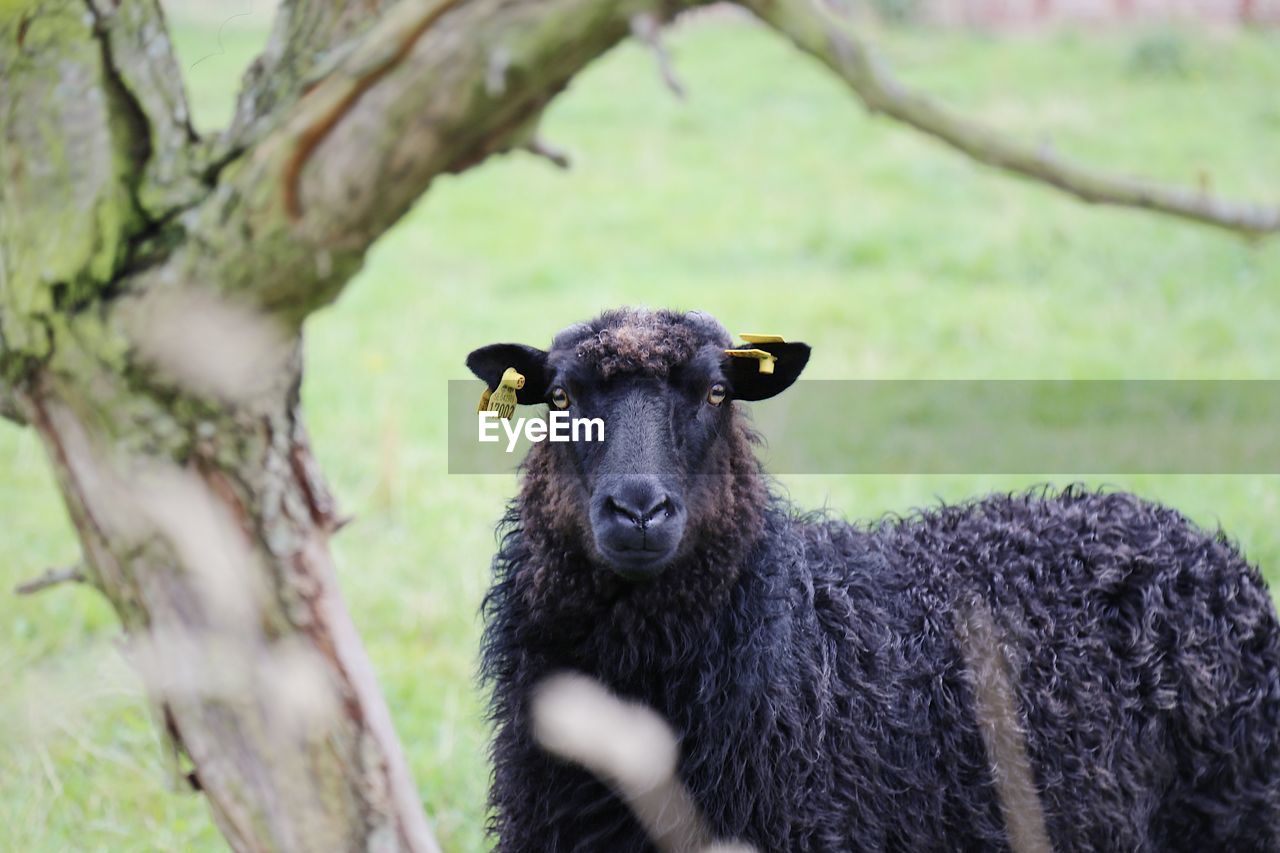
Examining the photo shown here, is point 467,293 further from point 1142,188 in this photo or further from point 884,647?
point 1142,188

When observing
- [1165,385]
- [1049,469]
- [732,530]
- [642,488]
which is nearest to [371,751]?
[642,488]

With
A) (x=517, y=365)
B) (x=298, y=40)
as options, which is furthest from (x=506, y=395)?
(x=298, y=40)

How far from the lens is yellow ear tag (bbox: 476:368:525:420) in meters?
4.00

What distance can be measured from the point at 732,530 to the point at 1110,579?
1.44 m

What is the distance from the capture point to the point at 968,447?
926 cm

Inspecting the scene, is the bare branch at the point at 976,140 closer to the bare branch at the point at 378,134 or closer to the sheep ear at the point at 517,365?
the bare branch at the point at 378,134

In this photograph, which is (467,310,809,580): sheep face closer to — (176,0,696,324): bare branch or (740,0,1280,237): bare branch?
(176,0,696,324): bare branch

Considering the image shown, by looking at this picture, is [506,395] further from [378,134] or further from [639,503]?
[378,134]

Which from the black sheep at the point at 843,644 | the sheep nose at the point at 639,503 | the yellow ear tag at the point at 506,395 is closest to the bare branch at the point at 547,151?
the black sheep at the point at 843,644

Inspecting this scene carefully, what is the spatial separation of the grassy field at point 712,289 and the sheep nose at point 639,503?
1517 millimetres

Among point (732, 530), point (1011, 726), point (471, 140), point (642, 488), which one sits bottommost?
point (1011, 726)

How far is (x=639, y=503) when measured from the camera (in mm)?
3525

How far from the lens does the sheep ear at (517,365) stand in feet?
13.6

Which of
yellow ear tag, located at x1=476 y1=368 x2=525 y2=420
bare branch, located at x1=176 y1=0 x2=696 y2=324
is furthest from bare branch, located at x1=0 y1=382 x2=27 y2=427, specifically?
yellow ear tag, located at x1=476 y1=368 x2=525 y2=420
